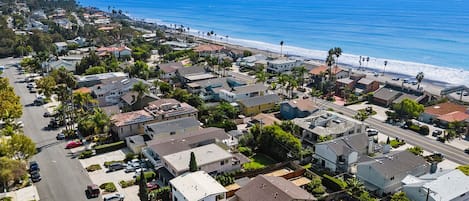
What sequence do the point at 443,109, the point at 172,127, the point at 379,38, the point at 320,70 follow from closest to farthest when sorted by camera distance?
the point at 172,127 < the point at 443,109 < the point at 320,70 < the point at 379,38

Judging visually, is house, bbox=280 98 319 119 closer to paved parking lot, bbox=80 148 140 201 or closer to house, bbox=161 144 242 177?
house, bbox=161 144 242 177

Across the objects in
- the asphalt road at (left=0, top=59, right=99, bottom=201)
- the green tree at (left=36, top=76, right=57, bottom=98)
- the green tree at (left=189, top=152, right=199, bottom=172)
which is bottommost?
the asphalt road at (left=0, top=59, right=99, bottom=201)

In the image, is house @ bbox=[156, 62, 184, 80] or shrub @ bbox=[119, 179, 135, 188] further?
house @ bbox=[156, 62, 184, 80]

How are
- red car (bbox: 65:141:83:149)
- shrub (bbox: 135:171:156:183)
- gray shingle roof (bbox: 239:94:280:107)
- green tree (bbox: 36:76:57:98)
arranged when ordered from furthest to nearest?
green tree (bbox: 36:76:57:98)
gray shingle roof (bbox: 239:94:280:107)
red car (bbox: 65:141:83:149)
shrub (bbox: 135:171:156:183)

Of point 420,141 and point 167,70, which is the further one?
point 167,70

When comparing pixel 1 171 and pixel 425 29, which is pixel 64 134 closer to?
pixel 1 171

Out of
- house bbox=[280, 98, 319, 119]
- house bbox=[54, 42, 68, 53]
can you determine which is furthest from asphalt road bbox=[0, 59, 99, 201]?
house bbox=[54, 42, 68, 53]

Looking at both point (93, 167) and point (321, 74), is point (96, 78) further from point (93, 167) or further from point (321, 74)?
point (321, 74)

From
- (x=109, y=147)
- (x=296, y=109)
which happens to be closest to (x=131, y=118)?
(x=109, y=147)
